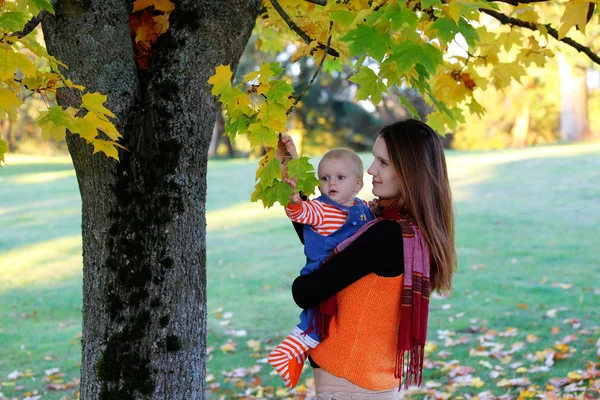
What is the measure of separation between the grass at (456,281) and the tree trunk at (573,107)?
7.12 meters

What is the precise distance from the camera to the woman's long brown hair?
235 cm

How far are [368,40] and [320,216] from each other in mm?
655

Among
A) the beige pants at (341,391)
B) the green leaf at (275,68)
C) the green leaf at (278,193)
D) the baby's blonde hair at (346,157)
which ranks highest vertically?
the green leaf at (275,68)

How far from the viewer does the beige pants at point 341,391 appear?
2.35 metres

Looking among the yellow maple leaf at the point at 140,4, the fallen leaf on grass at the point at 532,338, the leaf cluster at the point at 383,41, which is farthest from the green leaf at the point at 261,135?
the fallen leaf on grass at the point at 532,338

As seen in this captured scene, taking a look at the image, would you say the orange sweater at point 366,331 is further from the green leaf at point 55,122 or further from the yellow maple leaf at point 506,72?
the yellow maple leaf at point 506,72

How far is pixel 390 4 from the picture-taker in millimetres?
2234

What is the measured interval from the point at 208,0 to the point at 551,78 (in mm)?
22770

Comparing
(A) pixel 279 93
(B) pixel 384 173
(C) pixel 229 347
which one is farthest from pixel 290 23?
(C) pixel 229 347

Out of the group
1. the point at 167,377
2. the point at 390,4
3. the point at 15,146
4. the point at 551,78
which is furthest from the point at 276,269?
the point at 15,146

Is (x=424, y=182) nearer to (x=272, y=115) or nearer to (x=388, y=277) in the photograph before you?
(x=388, y=277)

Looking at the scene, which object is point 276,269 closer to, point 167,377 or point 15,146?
point 167,377

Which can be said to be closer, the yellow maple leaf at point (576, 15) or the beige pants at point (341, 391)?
the beige pants at point (341, 391)

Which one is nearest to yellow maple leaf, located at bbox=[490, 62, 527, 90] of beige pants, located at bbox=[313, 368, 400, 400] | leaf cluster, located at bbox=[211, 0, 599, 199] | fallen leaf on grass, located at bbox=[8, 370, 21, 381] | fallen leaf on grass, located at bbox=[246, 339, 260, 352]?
leaf cluster, located at bbox=[211, 0, 599, 199]
